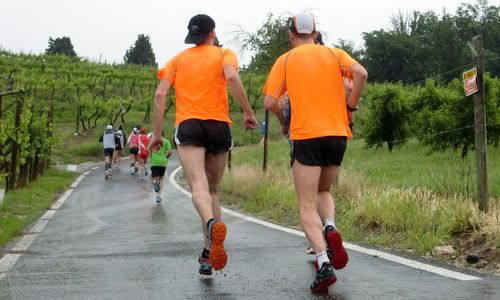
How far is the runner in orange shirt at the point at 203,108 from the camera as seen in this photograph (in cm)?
593

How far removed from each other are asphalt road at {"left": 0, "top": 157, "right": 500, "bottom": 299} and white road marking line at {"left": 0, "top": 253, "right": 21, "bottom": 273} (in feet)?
0.22

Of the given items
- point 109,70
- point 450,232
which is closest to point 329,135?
point 450,232

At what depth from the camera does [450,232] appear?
7477mm

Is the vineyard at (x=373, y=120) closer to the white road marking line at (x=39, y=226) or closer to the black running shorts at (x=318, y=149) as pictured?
the white road marking line at (x=39, y=226)

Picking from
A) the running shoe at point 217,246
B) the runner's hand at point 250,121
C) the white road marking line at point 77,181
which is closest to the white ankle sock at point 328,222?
the running shoe at point 217,246

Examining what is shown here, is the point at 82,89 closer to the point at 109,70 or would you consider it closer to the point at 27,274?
the point at 109,70

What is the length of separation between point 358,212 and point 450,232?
66.6 inches

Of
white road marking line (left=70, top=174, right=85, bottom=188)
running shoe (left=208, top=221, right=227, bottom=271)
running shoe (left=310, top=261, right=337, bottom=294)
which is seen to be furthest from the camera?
white road marking line (left=70, top=174, right=85, bottom=188)

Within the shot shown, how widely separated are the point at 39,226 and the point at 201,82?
20.1 ft

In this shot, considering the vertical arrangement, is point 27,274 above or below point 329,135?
below

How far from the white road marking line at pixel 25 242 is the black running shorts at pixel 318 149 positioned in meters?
4.29

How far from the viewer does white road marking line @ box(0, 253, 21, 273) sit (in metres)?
6.63

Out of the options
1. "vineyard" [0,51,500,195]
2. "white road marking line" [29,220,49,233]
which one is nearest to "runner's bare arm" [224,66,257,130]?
"white road marking line" [29,220,49,233]

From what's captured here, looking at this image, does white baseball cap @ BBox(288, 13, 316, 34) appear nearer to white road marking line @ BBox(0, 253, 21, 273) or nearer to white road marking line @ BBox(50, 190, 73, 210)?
white road marking line @ BBox(0, 253, 21, 273)
